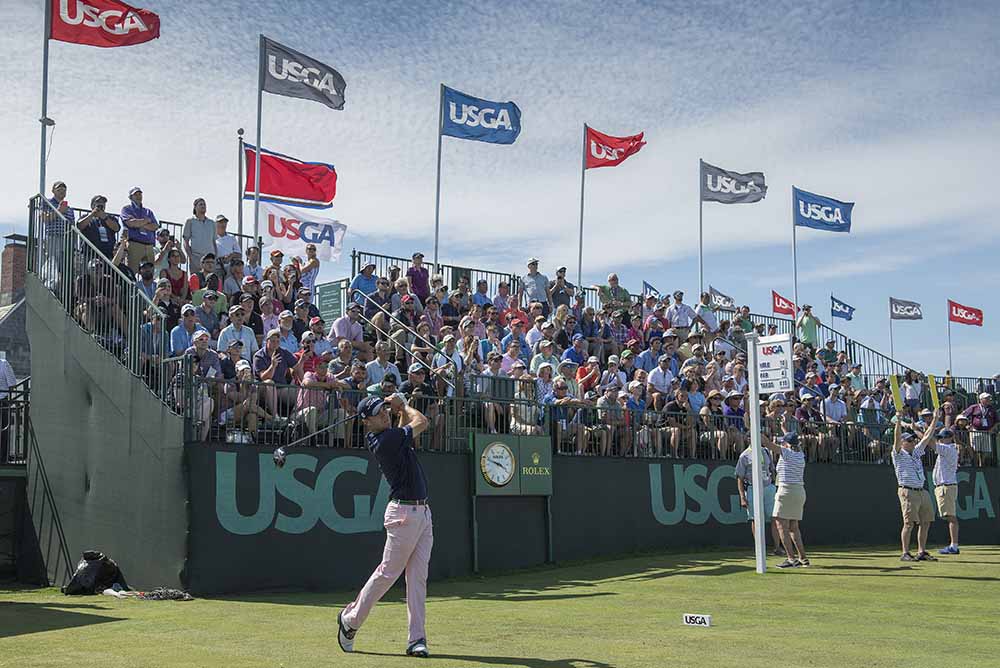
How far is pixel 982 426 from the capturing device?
27484 mm

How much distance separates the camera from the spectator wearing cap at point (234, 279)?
18.3m

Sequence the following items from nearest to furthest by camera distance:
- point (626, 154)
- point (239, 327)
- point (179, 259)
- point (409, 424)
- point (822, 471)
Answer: point (409, 424) → point (239, 327) → point (179, 259) → point (822, 471) → point (626, 154)

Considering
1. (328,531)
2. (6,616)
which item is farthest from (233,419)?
(6,616)

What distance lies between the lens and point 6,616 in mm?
11750

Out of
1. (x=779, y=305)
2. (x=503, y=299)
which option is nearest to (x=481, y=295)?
(x=503, y=299)

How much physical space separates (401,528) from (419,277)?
45.2 feet

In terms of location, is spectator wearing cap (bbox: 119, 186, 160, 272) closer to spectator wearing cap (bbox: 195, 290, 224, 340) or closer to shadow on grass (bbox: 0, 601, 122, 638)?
spectator wearing cap (bbox: 195, 290, 224, 340)

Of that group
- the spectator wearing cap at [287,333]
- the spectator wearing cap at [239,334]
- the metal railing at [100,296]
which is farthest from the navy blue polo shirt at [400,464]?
the spectator wearing cap at [287,333]

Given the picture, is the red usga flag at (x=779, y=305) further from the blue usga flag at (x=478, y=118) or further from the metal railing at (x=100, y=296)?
the metal railing at (x=100, y=296)

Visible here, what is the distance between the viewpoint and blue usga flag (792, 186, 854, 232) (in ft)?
117

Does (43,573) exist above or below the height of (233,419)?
below

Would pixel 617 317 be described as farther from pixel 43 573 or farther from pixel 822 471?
pixel 43 573

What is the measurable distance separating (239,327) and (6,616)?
17.5 ft

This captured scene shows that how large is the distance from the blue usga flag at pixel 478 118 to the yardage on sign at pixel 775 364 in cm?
1245
